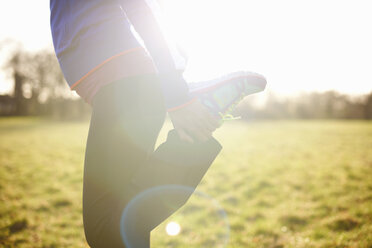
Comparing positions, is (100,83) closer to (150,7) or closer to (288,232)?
(150,7)

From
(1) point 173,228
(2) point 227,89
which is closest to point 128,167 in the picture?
(2) point 227,89

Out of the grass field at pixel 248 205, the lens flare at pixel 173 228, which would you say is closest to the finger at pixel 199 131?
the grass field at pixel 248 205

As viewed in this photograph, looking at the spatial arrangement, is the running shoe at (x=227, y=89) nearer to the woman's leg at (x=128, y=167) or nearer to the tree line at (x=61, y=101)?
the woman's leg at (x=128, y=167)

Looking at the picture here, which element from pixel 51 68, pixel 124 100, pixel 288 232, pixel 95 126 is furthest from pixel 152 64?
pixel 51 68

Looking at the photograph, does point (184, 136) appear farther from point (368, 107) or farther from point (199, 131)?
point (368, 107)

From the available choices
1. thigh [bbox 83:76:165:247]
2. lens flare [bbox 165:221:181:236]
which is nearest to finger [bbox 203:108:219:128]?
thigh [bbox 83:76:165:247]

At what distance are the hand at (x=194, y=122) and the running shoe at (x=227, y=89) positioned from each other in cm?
10

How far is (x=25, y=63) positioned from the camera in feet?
95.6

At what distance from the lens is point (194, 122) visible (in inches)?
39.1

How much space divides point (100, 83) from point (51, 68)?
3340 cm

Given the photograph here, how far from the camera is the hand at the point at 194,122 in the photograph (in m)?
0.99

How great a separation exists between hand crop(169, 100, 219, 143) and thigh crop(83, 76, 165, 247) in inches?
5.9

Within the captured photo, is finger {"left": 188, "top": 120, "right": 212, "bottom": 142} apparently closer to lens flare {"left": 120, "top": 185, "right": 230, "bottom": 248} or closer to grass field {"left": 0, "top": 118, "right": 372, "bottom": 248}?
lens flare {"left": 120, "top": 185, "right": 230, "bottom": 248}

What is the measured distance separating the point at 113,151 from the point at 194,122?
1.19ft
